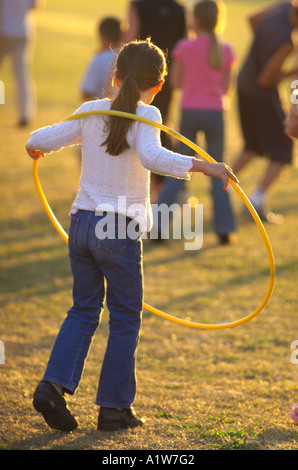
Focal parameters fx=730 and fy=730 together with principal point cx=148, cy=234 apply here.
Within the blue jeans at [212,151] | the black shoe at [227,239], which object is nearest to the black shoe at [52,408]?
the blue jeans at [212,151]

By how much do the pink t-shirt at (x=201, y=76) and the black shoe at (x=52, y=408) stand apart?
3.84m

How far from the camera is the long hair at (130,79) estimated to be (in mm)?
3314

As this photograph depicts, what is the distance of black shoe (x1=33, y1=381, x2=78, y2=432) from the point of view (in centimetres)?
332

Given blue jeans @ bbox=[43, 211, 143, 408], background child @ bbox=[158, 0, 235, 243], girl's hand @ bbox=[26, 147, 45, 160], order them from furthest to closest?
background child @ bbox=[158, 0, 235, 243], girl's hand @ bbox=[26, 147, 45, 160], blue jeans @ bbox=[43, 211, 143, 408]

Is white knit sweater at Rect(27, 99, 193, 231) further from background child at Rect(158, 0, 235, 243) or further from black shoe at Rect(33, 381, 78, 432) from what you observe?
background child at Rect(158, 0, 235, 243)

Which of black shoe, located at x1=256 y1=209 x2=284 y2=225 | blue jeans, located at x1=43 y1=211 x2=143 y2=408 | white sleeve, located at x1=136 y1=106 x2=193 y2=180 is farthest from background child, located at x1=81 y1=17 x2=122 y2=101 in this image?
white sleeve, located at x1=136 y1=106 x2=193 y2=180

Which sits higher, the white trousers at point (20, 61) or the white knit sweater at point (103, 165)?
the white trousers at point (20, 61)

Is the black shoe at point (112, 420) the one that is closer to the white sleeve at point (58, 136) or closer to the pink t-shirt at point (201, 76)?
the white sleeve at point (58, 136)

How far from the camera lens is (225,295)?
5621 mm

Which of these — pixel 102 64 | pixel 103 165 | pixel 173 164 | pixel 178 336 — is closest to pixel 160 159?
pixel 173 164

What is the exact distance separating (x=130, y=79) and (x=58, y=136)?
1.43ft

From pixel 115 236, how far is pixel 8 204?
4630mm

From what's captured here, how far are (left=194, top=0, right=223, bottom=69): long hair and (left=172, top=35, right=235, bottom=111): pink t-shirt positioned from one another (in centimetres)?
6

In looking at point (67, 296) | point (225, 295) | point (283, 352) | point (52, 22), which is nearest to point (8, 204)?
point (67, 296)
